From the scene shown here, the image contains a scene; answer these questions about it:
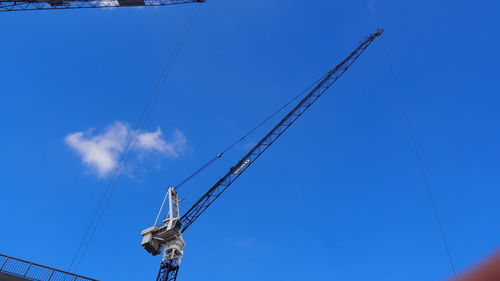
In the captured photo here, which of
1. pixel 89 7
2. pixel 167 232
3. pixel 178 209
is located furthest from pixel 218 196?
pixel 89 7

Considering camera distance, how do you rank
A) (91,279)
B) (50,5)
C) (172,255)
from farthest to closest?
(50,5), (172,255), (91,279)

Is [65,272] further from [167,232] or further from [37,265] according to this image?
[167,232]

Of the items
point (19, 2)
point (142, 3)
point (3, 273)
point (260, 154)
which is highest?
point (142, 3)

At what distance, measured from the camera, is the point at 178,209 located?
2499 inches

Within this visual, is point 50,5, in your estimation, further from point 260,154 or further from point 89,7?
point 260,154

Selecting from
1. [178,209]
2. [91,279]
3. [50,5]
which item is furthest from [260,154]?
[50,5]

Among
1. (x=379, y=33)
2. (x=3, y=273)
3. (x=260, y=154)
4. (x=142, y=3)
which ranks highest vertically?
(x=379, y=33)

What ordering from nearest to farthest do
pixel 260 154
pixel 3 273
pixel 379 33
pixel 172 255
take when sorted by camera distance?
pixel 3 273 → pixel 172 255 → pixel 260 154 → pixel 379 33

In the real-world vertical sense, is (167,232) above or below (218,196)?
below

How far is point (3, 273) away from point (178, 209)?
3179cm

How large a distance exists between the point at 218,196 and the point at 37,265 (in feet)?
109

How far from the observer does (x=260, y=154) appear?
67.8m

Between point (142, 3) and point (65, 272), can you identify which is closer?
point (65, 272)

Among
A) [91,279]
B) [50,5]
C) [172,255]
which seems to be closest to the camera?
[91,279]
